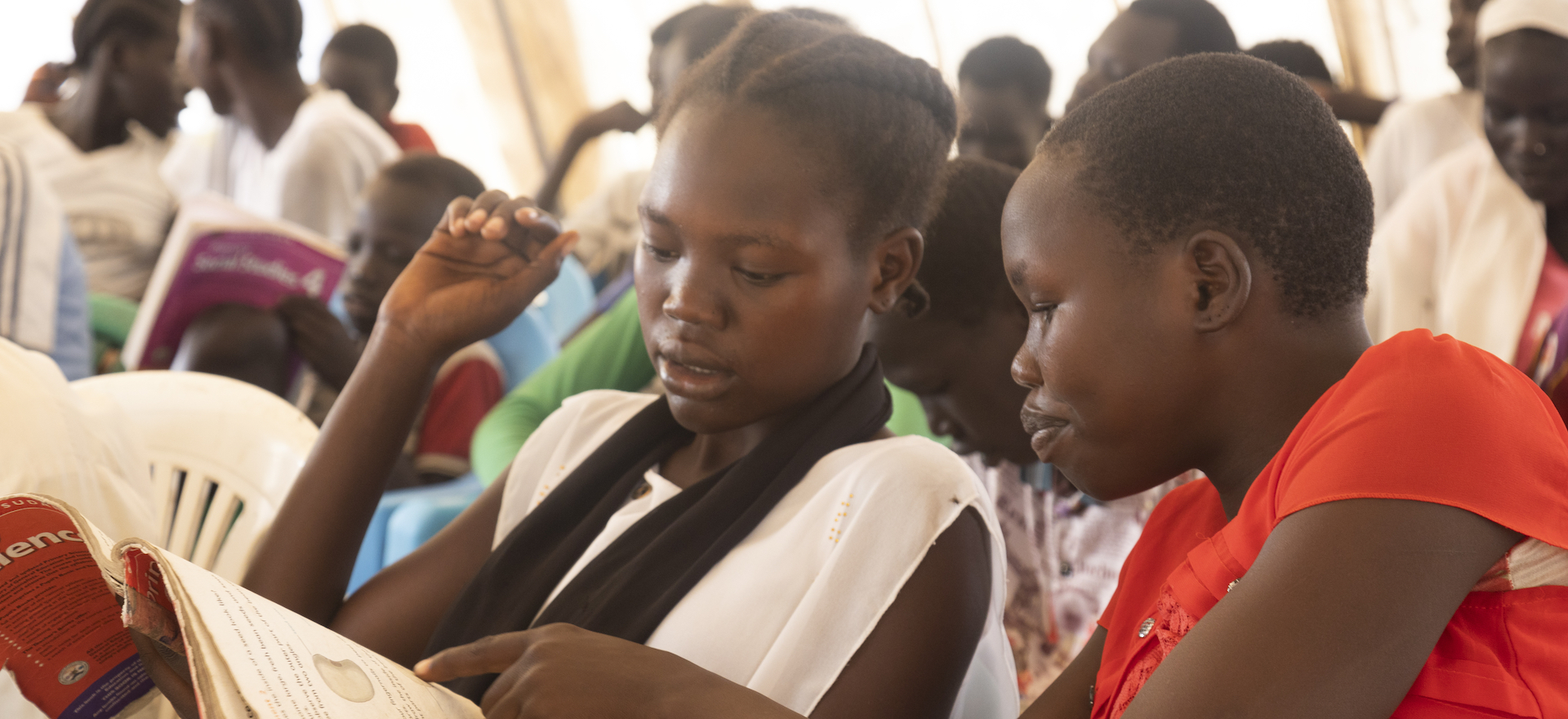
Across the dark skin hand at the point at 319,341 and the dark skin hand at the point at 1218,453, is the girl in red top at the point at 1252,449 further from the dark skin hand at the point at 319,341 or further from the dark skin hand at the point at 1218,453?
the dark skin hand at the point at 319,341

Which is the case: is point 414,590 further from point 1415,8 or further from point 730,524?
point 1415,8

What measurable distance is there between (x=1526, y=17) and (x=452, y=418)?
2244 millimetres

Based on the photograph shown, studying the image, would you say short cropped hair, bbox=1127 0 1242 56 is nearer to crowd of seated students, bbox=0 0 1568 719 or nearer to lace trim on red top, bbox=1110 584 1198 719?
crowd of seated students, bbox=0 0 1568 719

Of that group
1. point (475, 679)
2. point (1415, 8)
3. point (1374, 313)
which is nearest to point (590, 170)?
point (1415, 8)

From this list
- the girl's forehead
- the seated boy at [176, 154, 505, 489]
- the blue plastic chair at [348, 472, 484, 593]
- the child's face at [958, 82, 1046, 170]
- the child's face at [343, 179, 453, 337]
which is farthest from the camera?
the child's face at [958, 82, 1046, 170]

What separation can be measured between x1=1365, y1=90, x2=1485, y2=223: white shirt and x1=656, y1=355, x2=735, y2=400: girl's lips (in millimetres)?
2810

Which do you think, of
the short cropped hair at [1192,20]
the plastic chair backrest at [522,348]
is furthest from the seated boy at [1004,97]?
the plastic chair backrest at [522,348]

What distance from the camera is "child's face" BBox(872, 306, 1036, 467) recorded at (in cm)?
155

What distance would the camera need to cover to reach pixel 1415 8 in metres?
5.34

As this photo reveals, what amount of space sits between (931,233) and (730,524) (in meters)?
0.61

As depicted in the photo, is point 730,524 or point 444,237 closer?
point 730,524

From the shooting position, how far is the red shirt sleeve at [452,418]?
7.84ft

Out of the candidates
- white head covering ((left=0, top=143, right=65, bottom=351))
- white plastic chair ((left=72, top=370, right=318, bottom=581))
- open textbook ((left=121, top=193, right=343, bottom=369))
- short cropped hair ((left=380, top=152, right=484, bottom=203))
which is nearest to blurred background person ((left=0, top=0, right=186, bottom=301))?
open textbook ((left=121, top=193, right=343, bottom=369))

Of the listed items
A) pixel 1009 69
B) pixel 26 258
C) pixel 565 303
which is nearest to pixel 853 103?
pixel 26 258
